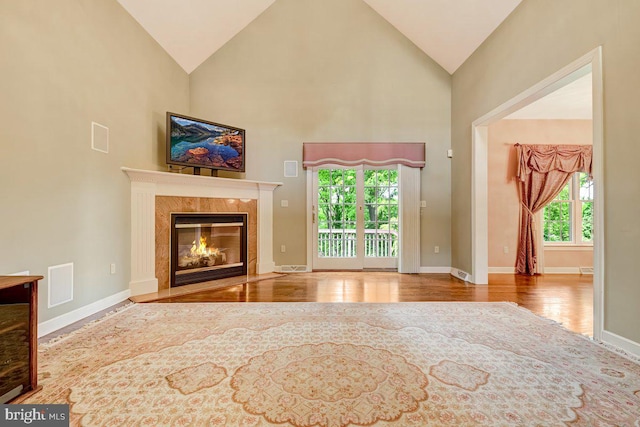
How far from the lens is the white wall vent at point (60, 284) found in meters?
2.33

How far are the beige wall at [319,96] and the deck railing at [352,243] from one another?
41 cm

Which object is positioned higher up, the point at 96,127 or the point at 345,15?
the point at 345,15

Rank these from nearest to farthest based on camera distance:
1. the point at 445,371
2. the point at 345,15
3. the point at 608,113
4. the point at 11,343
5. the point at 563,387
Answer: the point at 11,343 < the point at 563,387 < the point at 445,371 < the point at 608,113 < the point at 345,15

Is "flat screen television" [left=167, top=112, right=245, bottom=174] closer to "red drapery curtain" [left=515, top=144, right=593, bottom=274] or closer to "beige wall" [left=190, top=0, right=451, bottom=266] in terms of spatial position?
"beige wall" [left=190, top=0, right=451, bottom=266]

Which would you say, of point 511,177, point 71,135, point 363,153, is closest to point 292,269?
point 363,153

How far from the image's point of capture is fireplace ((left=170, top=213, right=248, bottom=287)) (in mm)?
3736

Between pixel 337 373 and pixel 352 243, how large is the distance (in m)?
3.28

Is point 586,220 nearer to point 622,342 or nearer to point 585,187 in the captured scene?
point 585,187

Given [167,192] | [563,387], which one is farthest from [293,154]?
[563,387]

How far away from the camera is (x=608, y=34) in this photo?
6.80ft

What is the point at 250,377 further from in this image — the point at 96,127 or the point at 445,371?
the point at 96,127

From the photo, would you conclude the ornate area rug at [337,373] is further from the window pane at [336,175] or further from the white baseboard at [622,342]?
the window pane at [336,175]

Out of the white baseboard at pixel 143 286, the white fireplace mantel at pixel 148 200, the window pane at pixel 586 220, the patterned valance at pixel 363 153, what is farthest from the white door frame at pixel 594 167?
the white baseboard at pixel 143 286

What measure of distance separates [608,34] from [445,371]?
8.90 ft
